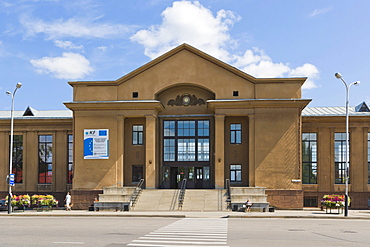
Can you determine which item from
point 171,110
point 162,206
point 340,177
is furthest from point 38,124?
point 340,177

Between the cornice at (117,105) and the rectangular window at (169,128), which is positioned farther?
the rectangular window at (169,128)

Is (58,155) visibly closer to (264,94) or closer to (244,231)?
(264,94)

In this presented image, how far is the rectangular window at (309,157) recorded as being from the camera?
4403 centimetres

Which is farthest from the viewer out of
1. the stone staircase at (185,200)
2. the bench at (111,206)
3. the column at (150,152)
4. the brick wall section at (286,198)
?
the column at (150,152)

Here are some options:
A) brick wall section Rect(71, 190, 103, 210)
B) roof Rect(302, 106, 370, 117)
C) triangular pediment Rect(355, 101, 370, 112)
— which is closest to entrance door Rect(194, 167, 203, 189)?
brick wall section Rect(71, 190, 103, 210)

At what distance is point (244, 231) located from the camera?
19.7 metres

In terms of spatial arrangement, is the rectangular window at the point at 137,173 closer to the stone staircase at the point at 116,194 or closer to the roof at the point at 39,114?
the stone staircase at the point at 116,194

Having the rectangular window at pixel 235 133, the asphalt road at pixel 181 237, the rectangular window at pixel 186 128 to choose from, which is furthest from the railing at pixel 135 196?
the asphalt road at pixel 181 237

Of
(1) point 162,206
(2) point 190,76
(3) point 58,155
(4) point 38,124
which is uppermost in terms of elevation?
(2) point 190,76

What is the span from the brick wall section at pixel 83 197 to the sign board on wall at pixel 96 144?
3114mm

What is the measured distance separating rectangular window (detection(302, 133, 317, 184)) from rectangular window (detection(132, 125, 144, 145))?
15601 mm

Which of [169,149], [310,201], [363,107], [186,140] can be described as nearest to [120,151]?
[169,149]

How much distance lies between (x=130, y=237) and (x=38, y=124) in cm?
3256

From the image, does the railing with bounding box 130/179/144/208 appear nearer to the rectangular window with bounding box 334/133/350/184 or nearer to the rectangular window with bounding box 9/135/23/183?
the rectangular window with bounding box 9/135/23/183
